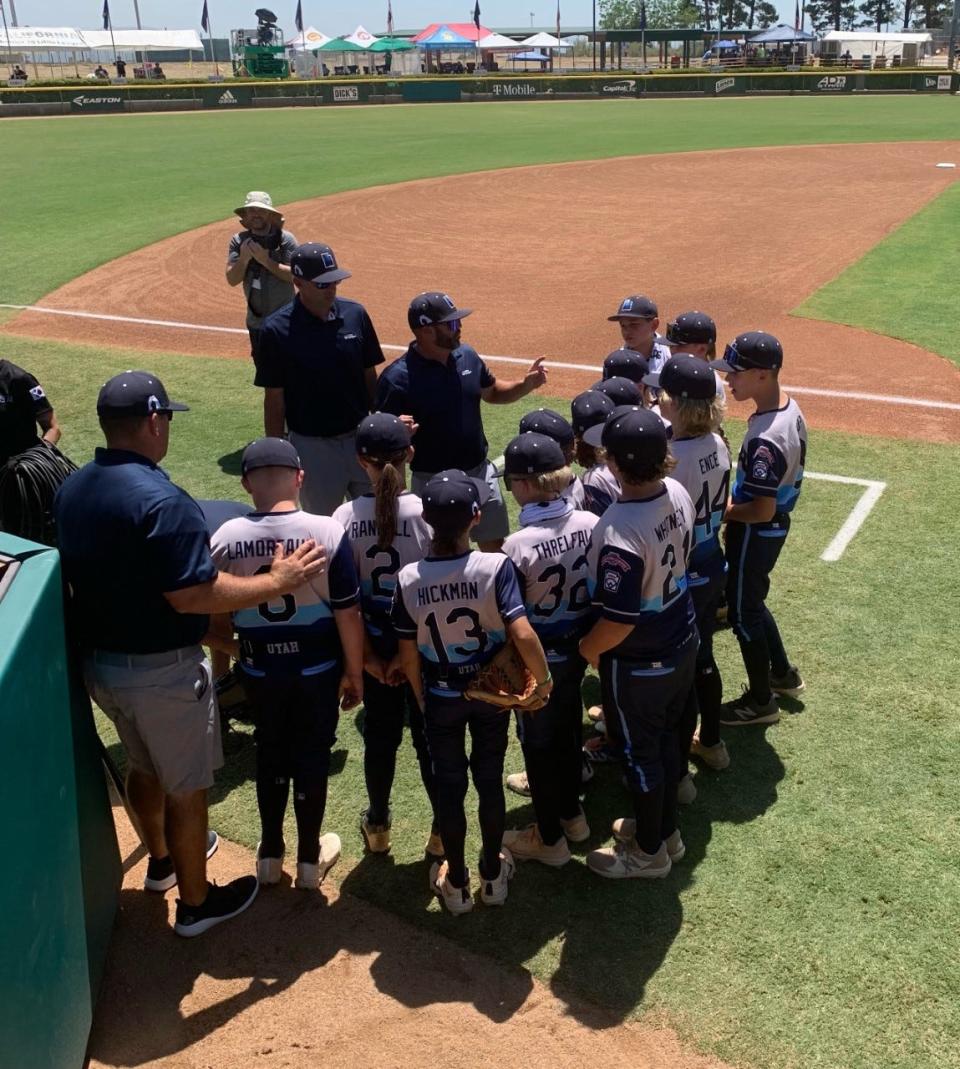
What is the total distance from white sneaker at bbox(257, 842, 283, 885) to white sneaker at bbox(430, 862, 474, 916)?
2.33 ft

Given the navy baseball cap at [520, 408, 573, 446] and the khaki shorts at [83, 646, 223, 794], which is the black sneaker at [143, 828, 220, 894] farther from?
the navy baseball cap at [520, 408, 573, 446]

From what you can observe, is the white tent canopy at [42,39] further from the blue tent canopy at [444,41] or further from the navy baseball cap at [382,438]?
the navy baseball cap at [382,438]

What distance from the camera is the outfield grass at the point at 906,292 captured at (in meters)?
12.5

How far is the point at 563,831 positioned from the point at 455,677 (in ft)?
3.70

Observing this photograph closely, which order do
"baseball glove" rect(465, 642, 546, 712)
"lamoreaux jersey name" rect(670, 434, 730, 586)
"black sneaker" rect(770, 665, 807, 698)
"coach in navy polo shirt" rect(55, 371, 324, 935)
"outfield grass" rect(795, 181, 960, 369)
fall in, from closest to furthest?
"coach in navy polo shirt" rect(55, 371, 324, 935) < "baseball glove" rect(465, 642, 546, 712) < "lamoreaux jersey name" rect(670, 434, 730, 586) < "black sneaker" rect(770, 665, 807, 698) < "outfield grass" rect(795, 181, 960, 369)

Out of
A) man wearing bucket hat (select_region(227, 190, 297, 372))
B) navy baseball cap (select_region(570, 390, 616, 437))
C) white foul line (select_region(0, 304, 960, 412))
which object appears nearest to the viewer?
navy baseball cap (select_region(570, 390, 616, 437))

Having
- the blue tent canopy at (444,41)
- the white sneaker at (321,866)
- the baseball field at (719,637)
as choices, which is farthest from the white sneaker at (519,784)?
the blue tent canopy at (444,41)

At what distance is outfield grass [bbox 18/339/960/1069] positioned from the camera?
3.63 metres

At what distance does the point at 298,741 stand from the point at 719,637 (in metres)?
3.21

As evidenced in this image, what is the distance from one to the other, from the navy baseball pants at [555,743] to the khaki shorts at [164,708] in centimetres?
130

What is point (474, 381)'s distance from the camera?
5.70 metres

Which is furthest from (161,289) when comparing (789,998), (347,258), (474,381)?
(789,998)

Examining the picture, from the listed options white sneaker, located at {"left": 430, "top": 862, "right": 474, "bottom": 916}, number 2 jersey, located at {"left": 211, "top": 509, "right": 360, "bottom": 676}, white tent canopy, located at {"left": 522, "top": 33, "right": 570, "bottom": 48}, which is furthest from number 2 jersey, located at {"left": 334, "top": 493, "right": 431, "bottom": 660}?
white tent canopy, located at {"left": 522, "top": 33, "right": 570, "bottom": 48}

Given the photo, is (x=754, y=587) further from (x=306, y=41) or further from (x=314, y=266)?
(x=306, y=41)
